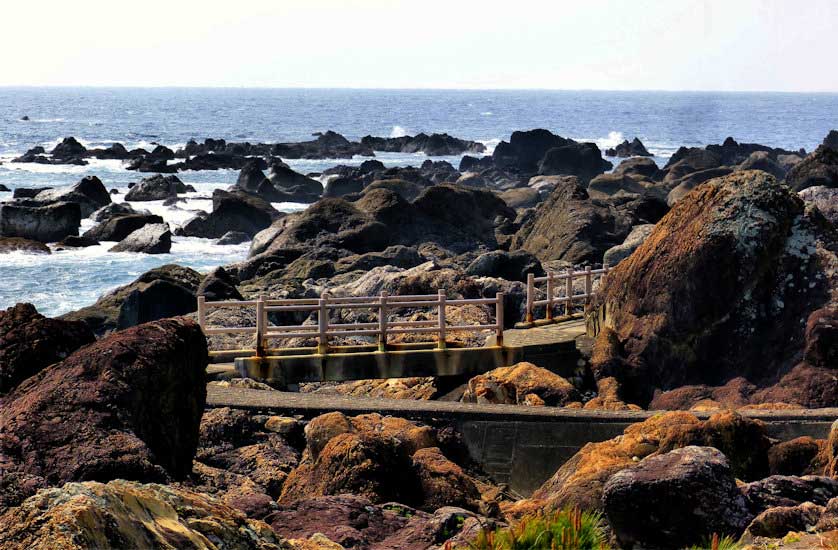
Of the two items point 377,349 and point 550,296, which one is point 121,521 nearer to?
point 377,349

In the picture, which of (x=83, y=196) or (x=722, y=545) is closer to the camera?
(x=722, y=545)

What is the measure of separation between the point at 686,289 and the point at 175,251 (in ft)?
104

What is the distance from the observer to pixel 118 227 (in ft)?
159

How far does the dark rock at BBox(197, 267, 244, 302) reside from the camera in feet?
92.0

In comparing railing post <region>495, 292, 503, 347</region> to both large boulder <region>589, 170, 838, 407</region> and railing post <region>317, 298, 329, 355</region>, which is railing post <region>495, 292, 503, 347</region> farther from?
railing post <region>317, 298, 329, 355</region>

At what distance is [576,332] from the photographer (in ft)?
67.5

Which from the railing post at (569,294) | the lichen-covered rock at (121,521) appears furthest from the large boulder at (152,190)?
the lichen-covered rock at (121,521)

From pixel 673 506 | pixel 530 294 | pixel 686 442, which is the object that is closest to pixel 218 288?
pixel 530 294

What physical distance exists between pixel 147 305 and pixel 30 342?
661 inches

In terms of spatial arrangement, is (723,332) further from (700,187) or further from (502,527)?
(502,527)

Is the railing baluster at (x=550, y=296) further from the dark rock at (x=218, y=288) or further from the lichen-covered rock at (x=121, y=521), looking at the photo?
the lichen-covered rock at (x=121, y=521)

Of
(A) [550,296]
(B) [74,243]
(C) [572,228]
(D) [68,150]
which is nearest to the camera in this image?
(A) [550,296]

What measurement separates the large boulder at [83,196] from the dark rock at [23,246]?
6431mm

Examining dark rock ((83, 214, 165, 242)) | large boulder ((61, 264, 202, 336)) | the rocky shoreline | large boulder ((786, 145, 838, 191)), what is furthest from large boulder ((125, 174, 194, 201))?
large boulder ((786, 145, 838, 191))
